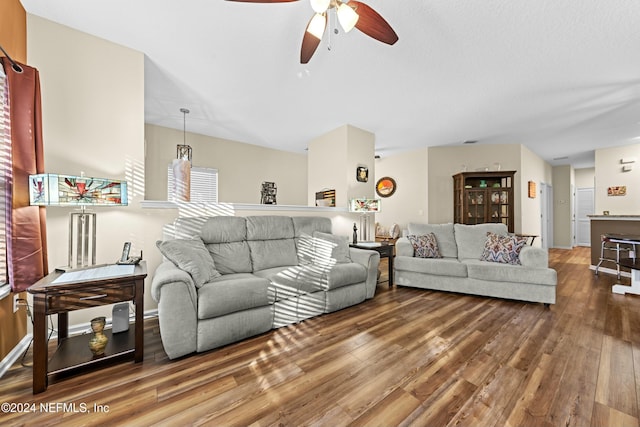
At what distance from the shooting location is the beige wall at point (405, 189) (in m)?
6.09

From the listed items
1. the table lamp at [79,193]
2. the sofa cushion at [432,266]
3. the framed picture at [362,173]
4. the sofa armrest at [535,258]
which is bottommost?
the sofa cushion at [432,266]

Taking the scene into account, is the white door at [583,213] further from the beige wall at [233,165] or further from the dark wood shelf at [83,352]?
the dark wood shelf at [83,352]

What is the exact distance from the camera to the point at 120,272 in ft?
6.04

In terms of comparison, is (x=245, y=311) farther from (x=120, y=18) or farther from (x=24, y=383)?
(x=120, y=18)

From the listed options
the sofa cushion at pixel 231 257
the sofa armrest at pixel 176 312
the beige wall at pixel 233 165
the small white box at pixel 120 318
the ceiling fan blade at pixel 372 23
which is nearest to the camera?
the ceiling fan blade at pixel 372 23

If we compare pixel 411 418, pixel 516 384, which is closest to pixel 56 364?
pixel 411 418

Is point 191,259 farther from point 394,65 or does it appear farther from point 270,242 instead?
point 394,65

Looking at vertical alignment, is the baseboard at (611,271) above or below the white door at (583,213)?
below

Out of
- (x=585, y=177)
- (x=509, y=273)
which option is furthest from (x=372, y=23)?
(x=585, y=177)

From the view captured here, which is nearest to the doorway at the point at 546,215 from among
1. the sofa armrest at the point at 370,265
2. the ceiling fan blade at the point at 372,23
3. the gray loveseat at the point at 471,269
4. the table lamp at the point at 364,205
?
the gray loveseat at the point at 471,269

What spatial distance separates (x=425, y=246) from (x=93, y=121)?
4.10m

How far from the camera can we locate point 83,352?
71.2 inches

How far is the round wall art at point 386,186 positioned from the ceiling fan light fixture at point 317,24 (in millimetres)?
5272

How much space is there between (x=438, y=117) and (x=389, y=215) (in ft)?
10.0
